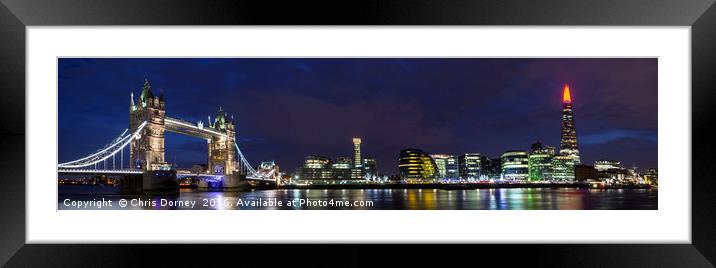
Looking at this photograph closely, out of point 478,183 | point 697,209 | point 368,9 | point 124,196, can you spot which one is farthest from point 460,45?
point 478,183

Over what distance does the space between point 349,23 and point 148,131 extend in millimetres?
15588

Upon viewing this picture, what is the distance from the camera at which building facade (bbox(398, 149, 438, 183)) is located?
30.2 m

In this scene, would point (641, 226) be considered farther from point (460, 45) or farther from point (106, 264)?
point (106, 264)

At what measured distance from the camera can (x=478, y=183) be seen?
96.5 ft

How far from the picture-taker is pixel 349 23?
4.52m

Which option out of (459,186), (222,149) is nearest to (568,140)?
(459,186)

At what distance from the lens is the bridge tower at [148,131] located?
738 inches

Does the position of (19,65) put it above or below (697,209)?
above

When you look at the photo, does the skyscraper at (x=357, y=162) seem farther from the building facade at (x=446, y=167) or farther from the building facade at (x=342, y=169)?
the building facade at (x=446, y=167)

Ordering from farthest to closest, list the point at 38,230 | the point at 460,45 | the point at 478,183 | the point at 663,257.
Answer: the point at 478,183
the point at 460,45
the point at 38,230
the point at 663,257

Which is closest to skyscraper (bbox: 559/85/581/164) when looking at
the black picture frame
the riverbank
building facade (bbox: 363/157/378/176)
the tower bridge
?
Answer: the riverbank

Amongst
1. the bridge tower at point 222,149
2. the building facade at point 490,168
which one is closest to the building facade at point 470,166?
the building facade at point 490,168

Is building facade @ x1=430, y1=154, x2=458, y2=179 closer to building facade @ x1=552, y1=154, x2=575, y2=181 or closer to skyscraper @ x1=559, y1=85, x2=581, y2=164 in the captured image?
building facade @ x1=552, y1=154, x2=575, y2=181

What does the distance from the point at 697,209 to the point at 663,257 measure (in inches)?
18.5
